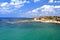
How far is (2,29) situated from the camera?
188 inches

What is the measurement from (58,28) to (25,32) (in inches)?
50.5

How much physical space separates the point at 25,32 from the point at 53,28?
1.11 meters

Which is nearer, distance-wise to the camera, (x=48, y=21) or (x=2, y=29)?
(x=2, y=29)

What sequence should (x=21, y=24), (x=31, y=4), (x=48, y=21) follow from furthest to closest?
(x=48, y=21) → (x=21, y=24) → (x=31, y=4)

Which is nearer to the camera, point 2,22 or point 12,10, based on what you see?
point 12,10

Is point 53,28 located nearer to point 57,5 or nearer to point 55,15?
point 55,15

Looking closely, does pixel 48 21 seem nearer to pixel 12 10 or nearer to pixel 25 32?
pixel 25 32

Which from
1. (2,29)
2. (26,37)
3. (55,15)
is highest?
(55,15)

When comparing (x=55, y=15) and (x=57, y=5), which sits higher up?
(x=57, y=5)

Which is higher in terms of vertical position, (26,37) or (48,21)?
(48,21)

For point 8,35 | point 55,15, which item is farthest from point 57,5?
point 8,35

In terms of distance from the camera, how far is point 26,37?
4.49m

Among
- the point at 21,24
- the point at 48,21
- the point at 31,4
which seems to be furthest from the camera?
the point at 48,21

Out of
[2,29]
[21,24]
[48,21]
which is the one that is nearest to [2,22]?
[2,29]
